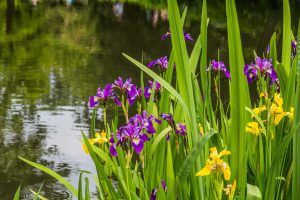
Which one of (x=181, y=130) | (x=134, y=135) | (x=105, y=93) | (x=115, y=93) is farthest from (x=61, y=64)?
(x=134, y=135)

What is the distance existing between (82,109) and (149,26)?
10.5 m

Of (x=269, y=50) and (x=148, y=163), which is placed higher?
(x=269, y=50)

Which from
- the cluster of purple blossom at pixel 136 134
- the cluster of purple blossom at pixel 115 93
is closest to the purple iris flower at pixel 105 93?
the cluster of purple blossom at pixel 115 93

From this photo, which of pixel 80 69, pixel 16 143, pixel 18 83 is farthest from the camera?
pixel 80 69

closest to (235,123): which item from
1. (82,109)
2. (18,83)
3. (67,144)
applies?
(67,144)

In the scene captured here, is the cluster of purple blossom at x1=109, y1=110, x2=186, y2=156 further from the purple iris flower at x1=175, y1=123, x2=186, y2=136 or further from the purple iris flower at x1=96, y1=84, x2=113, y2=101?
the purple iris flower at x1=96, y1=84, x2=113, y2=101

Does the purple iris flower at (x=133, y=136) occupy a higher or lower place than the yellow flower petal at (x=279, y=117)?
lower

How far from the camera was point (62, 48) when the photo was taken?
483 inches

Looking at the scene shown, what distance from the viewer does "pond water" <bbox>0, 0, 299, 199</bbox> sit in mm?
5242

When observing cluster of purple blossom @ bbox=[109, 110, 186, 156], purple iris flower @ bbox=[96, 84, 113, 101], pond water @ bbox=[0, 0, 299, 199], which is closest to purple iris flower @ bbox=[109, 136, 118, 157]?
cluster of purple blossom @ bbox=[109, 110, 186, 156]

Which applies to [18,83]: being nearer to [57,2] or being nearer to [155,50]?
[155,50]

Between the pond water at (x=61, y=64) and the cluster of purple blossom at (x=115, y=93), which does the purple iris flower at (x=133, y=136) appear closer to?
the cluster of purple blossom at (x=115, y=93)

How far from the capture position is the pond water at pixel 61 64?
524 cm

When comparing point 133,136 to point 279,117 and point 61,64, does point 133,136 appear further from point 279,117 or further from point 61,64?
point 61,64
